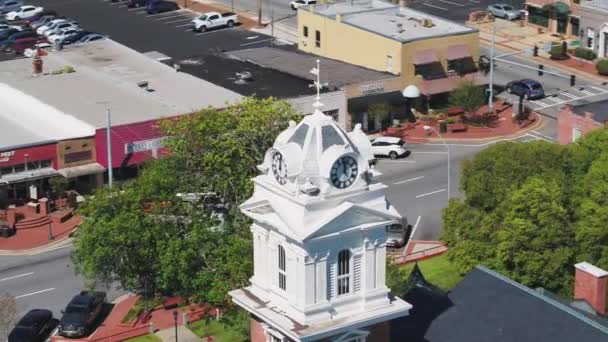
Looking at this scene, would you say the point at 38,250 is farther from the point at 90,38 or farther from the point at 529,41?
the point at 529,41

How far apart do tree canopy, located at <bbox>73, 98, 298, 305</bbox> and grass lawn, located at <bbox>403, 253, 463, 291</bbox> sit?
36.3 ft

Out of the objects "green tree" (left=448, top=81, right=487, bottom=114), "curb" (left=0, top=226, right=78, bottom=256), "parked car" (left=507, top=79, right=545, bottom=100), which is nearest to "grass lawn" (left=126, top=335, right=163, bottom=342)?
"curb" (left=0, top=226, right=78, bottom=256)

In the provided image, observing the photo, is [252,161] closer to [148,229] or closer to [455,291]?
[148,229]

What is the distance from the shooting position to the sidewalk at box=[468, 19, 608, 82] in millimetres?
127688

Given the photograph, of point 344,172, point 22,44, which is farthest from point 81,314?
point 22,44

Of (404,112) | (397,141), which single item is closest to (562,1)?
(404,112)

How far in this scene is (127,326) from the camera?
257 ft

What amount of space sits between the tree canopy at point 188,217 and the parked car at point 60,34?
2345 inches

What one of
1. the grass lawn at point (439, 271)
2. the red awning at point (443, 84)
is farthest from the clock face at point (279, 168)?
the red awning at point (443, 84)

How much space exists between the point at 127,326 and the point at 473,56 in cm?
5187

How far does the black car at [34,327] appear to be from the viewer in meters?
76.0

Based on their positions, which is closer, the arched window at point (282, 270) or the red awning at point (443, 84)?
the arched window at point (282, 270)

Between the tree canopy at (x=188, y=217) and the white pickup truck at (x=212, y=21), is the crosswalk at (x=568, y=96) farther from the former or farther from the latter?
the tree canopy at (x=188, y=217)

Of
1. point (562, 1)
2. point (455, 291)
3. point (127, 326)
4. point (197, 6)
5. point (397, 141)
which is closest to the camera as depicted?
point (455, 291)
